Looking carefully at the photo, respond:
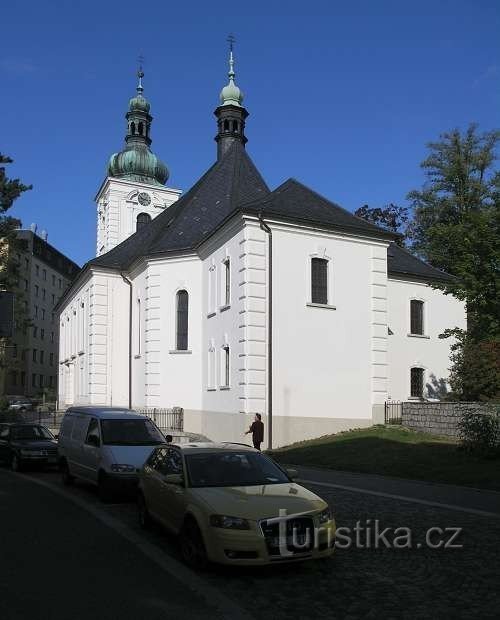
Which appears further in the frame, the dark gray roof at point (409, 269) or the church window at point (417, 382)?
the dark gray roof at point (409, 269)

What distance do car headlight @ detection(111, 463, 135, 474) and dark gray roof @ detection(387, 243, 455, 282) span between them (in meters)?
23.3

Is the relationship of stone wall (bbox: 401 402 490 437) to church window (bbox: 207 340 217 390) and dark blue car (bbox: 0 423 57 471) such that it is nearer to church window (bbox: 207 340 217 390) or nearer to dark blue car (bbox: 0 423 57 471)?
church window (bbox: 207 340 217 390)

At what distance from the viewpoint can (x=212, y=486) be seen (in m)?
8.39

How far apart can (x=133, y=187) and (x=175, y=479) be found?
4696 centimetres

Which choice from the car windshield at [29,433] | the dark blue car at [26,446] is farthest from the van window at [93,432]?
the car windshield at [29,433]

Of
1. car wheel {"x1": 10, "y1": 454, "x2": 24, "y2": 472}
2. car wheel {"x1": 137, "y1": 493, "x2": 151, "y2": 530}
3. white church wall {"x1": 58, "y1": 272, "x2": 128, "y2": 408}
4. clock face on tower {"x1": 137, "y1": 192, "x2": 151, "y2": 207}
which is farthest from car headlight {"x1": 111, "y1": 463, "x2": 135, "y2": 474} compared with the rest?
clock face on tower {"x1": 137, "y1": 192, "x2": 151, "y2": 207}

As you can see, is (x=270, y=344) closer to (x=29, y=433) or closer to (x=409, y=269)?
(x=29, y=433)

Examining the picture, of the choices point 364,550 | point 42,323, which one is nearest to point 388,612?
point 364,550

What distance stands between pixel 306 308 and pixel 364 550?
61.6 ft

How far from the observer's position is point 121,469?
13016 mm

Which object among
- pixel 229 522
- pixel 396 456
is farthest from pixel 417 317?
pixel 229 522

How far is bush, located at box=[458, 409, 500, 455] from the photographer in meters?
17.2

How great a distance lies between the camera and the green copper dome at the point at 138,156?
54375mm

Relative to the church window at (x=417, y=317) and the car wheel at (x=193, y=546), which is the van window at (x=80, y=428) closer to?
Result: the car wheel at (x=193, y=546)
